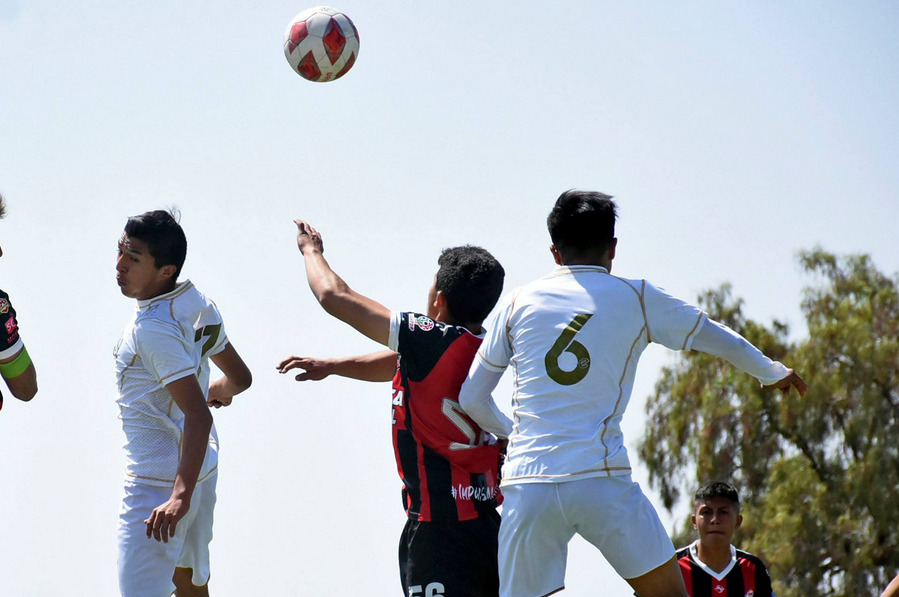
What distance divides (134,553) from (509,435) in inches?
85.6

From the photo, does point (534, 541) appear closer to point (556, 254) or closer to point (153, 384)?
point (556, 254)

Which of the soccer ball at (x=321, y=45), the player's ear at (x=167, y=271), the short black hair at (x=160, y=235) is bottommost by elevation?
the player's ear at (x=167, y=271)

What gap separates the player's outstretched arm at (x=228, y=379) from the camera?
6898mm

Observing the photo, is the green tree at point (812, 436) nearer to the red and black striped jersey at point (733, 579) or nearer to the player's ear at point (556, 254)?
the red and black striped jersey at point (733, 579)

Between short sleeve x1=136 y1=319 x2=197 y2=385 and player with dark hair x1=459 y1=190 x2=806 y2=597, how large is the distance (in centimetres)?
167

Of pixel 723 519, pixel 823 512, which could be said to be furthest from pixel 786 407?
pixel 723 519

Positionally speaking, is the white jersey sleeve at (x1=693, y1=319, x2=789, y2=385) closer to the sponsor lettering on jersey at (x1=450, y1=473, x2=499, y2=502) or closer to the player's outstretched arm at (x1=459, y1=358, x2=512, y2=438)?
the player's outstretched arm at (x1=459, y1=358, x2=512, y2=438)

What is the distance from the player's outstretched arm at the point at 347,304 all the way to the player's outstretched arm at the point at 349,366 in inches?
10.2

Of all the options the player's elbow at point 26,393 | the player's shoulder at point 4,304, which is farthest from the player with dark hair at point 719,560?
the player's shoulder at point 4,304

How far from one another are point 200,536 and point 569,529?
2.54 metres

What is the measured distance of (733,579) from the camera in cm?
807

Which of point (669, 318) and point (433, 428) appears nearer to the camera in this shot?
point (669, 318)

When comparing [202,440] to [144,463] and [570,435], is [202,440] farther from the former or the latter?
[570,435]

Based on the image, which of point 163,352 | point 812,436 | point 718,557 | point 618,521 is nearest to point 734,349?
point 618,521
